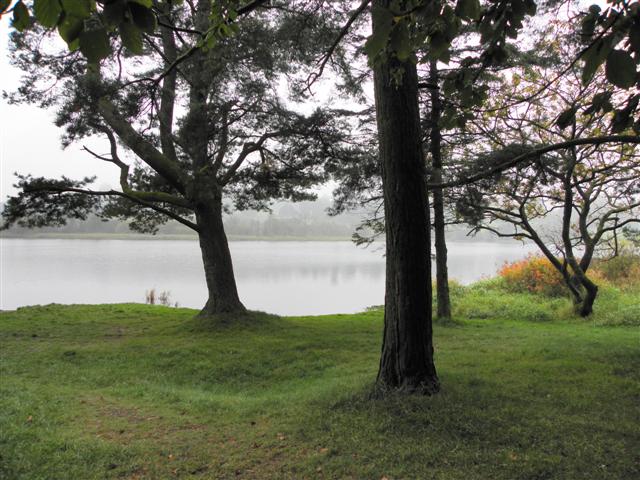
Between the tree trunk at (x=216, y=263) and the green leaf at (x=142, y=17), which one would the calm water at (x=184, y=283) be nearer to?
the tree trunk at (x=216, y=263)

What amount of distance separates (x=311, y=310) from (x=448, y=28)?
1348cm

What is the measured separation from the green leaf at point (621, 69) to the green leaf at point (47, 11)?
154cm

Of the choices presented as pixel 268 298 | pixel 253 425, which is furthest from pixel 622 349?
pixel 268 298

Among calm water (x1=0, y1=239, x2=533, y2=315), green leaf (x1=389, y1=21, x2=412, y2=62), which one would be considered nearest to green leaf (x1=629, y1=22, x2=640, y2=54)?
green leaf (x1=389, y1=21, x2=412, y2=62)

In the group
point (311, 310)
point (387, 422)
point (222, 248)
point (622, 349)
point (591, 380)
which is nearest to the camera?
point (387, 422)

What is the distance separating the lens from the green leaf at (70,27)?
42.6 inches

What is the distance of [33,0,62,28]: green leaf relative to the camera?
3.21ft

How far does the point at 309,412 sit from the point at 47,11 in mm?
3073

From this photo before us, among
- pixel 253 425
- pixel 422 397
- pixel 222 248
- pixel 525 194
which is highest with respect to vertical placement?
pixel 525 194

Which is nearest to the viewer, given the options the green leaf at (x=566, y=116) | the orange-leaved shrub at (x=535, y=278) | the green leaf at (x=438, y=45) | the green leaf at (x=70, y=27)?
the green leaf at (x=70, y=27)

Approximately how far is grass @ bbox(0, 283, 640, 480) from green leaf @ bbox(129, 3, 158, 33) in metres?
2.30

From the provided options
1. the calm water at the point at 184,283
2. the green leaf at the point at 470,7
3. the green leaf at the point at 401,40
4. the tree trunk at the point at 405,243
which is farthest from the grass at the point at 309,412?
the calm water at the point at 184,283

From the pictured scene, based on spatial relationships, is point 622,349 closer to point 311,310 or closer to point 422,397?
point 422,397

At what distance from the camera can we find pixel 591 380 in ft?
13.0
